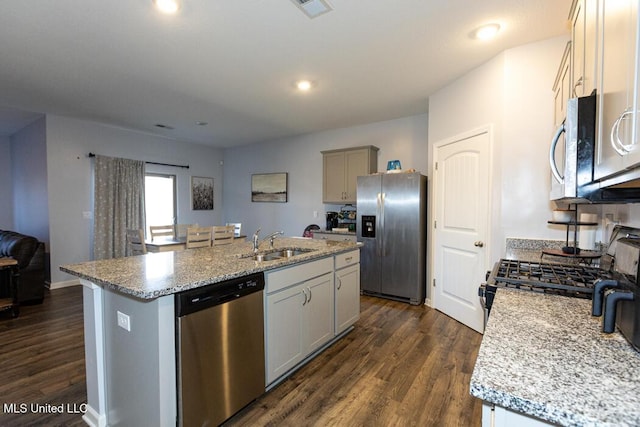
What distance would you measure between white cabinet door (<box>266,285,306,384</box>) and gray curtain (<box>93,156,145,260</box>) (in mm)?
4338

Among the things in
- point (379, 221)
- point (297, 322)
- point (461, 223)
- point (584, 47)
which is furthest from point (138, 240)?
point (584, 47)

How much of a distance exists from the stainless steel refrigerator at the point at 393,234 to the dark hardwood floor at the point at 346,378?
69 cm

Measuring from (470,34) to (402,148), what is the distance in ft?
7.69

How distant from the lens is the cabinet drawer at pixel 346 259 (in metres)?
2.76

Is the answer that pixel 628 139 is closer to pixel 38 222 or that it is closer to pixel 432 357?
pixel 432 357

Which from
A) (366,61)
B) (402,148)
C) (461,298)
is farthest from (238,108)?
Answer: (461,298)

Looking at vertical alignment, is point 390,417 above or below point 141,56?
below

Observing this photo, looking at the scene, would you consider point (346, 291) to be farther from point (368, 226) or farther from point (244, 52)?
point (244, 52)

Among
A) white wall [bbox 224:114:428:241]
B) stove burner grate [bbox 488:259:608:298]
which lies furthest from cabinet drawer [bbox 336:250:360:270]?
white wall [bbox 224:114:428:241]

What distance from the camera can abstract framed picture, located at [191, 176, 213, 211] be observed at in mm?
6480

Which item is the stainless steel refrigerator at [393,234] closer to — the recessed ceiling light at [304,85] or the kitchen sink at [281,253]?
the recessed ceiling light at [304,85]

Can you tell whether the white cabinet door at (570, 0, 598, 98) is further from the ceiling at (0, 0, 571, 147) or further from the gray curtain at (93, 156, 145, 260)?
the gray curtain at (93, 156, 145, 260)

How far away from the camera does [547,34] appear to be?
2.44 meters

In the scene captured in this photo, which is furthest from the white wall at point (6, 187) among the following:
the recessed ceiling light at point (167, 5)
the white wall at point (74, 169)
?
the recessed ceiling light at point (167, 5)
